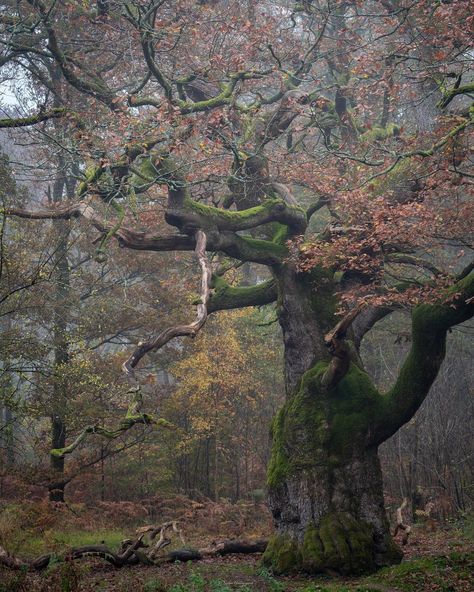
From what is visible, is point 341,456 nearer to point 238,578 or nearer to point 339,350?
point 339,350

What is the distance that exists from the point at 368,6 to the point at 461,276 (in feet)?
39.1

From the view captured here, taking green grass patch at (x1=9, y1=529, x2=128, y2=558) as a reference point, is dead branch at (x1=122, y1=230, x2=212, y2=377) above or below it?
above

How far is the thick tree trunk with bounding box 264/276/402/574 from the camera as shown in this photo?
9312 millimetres

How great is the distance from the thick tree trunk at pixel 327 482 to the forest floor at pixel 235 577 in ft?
1.29

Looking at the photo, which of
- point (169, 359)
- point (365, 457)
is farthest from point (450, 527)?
point (169, 359)

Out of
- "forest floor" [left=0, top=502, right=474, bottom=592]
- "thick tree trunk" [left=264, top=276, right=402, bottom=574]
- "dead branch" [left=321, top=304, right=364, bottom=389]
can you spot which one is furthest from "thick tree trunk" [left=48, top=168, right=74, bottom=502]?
"dead branch" [left=321, top=304, right=364, bottom=389]

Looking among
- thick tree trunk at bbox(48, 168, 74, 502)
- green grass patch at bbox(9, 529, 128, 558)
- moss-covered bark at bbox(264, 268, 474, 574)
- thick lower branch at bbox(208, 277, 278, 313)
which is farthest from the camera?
thick tree trunk at bbox(48, 168, 74, 502)

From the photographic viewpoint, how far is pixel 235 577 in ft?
30.1

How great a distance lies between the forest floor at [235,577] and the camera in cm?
635

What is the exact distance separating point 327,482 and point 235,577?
218cm

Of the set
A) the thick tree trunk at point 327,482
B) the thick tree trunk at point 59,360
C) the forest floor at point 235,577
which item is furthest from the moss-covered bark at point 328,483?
the thick tree trunk at point 59,360

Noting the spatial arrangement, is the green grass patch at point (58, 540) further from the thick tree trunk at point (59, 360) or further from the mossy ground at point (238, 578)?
the mossy ground at point (238, 578)

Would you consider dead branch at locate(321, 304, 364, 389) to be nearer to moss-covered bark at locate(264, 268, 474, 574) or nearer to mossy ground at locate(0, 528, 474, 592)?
moss-covered bark at locate(264, 268, 474, 574)

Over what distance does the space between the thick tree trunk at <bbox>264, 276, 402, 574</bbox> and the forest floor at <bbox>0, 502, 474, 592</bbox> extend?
15.5 inches
